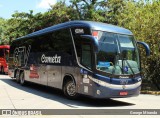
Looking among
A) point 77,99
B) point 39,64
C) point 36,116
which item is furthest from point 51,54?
point 36,116

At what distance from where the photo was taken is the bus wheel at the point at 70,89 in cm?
1306

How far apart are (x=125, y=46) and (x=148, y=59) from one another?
7.75 meters

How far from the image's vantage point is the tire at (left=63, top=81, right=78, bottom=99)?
1304 centimetres

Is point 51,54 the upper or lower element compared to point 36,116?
upper

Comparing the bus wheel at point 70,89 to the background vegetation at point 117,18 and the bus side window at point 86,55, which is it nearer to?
the bus side window at point 86,55

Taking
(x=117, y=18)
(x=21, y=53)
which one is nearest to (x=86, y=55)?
(x=21, y=53)

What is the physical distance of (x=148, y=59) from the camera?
19.9 metres

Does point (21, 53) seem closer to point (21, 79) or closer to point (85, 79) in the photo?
point (21, 79)

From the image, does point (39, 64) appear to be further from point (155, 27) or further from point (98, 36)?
point (155, 27)

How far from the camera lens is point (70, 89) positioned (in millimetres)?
13352

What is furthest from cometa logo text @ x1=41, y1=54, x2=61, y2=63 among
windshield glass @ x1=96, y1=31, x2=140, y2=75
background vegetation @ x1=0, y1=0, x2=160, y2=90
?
background vegetation @ x1=0, y1=0, x2=160, y2=90

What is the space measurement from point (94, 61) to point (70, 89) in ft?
7.37

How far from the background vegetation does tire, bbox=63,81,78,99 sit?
7.36m

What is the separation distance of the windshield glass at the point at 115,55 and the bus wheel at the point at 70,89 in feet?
5.97
